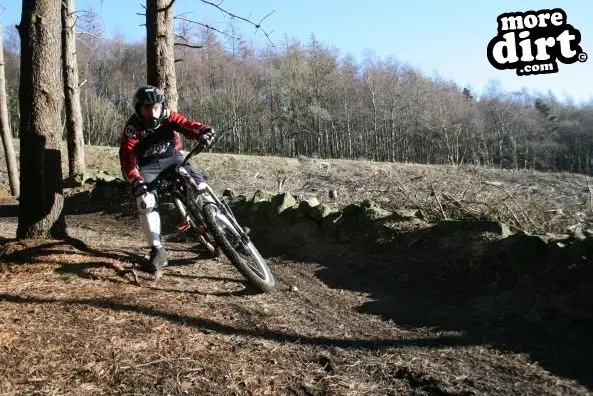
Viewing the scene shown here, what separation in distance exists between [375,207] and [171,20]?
508cm

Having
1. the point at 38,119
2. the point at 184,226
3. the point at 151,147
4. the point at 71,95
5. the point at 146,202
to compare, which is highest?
the point at 71,95

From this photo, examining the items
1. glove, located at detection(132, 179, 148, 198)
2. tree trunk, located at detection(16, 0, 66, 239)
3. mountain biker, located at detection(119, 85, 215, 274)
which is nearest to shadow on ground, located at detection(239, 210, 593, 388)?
mountain biker, located at detection(119, 85, 215, 274)

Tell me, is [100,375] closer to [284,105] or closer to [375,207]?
[375,207]

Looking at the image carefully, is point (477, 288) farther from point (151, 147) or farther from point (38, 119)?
point (38, 119)

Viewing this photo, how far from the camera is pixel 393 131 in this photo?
4834 centimetres

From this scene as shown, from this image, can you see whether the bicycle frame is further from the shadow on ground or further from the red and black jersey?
the shadow on ground

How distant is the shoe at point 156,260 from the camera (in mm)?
4789

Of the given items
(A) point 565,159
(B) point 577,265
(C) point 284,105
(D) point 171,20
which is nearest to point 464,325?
(B) point 577,265

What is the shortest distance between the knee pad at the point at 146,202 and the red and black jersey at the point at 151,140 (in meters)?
0.22

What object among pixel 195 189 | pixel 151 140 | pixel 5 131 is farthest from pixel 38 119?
pixel 5 131

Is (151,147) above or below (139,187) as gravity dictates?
above

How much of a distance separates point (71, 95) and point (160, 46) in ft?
17.1

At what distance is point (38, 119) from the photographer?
538 centimetres

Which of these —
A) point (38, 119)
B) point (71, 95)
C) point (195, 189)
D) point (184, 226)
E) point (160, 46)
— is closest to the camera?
point (195, 189)
